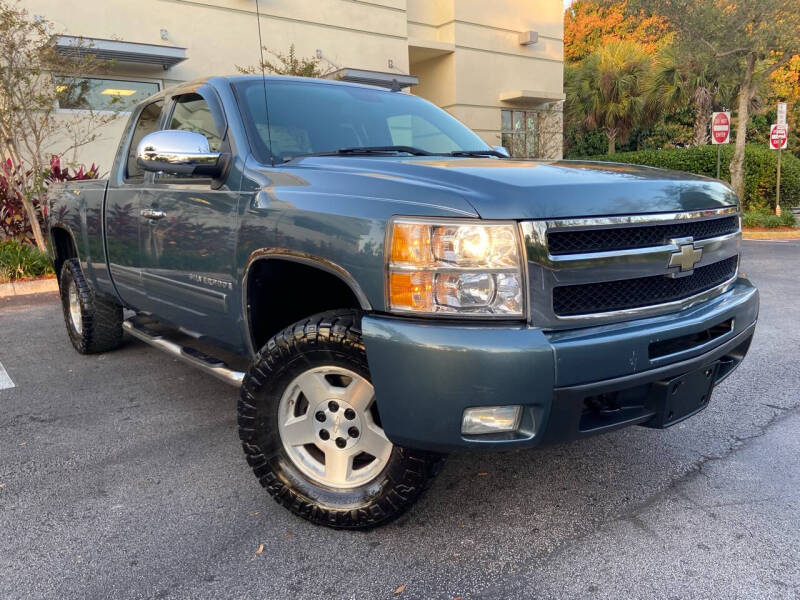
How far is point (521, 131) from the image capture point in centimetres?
1922

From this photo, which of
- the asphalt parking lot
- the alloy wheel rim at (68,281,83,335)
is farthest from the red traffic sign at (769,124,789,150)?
the alloy wheel rim at (68,281,83,335)

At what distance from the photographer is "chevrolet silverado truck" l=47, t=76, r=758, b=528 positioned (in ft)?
6.72

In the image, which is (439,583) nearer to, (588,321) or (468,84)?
(588,321)

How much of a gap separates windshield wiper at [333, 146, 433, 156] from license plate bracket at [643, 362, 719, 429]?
5.32ft

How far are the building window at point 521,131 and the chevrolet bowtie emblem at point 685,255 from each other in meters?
17.0

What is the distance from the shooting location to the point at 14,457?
3.29m

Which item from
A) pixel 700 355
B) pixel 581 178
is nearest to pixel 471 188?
pixel 581 178

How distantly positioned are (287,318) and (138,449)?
120 cm

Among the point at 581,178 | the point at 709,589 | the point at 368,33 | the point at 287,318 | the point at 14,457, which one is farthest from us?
the point at 368,33

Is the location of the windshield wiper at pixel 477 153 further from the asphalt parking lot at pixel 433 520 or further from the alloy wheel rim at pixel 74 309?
the alloy wheel rim at pixel 74 309

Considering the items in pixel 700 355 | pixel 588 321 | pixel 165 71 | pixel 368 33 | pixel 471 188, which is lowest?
pixel 700 355

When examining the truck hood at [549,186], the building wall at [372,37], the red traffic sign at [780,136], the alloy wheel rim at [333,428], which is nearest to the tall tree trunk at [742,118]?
the red traffic sign at [780,136]

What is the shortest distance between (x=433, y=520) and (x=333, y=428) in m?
0.57

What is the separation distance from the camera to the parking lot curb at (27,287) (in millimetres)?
8338
